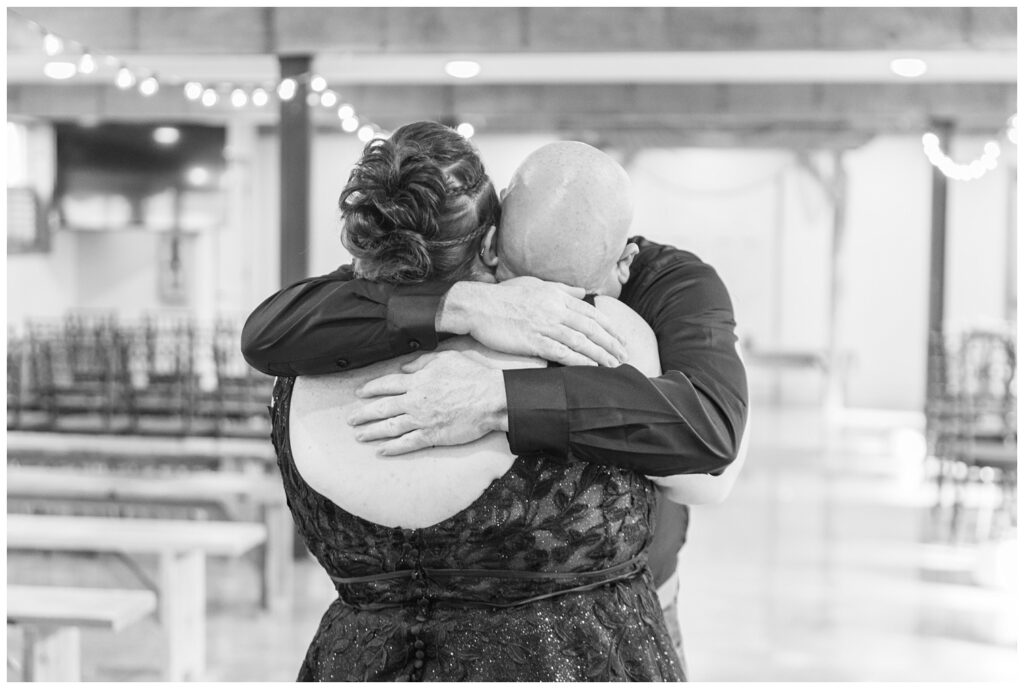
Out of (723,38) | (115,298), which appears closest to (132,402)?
(723,38)

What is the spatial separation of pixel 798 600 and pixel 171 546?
284 cm

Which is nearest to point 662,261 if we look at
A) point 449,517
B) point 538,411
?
point 538,411

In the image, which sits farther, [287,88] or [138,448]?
[287,88]

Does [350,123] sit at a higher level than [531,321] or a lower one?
higher

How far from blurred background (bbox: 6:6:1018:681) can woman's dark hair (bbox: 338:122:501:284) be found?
0.70 metres

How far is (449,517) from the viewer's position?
1.17 meters

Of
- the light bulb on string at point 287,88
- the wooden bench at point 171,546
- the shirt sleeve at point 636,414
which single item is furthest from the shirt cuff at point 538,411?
the light bulb on string at point 287,88

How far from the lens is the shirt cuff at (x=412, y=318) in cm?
118

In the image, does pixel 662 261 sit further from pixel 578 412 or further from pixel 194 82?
pixel 194 82

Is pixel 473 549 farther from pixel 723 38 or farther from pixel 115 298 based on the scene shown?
pixel 115 298

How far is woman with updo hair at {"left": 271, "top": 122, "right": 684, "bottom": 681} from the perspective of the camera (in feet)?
3.84

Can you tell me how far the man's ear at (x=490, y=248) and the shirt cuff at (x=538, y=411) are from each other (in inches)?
5.9

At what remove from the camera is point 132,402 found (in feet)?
25.6

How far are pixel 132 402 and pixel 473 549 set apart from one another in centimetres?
712
